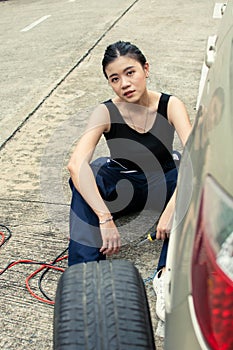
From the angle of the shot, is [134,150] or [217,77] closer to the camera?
[217,77]

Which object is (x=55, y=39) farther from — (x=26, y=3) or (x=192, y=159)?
(x=192, y=159)

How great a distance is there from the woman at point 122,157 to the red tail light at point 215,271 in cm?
135

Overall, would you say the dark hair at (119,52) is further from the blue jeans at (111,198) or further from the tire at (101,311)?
the tire at (101,311)

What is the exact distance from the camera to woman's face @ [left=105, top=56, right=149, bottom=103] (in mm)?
2682

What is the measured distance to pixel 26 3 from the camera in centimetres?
1079

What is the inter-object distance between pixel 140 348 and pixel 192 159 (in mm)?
554

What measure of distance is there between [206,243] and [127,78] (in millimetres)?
1708

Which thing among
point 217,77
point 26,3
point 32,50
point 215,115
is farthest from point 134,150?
point 26,3

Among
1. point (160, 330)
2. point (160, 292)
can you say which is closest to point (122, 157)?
point (160, 292)

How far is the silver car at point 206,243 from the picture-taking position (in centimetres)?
105

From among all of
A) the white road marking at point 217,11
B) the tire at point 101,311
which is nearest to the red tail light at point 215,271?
the tire at point 101,311

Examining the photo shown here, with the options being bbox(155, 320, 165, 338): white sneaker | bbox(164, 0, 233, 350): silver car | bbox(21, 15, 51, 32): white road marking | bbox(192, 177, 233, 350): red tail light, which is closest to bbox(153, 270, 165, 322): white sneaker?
bbox(155, 320, 165, 338): white sneaker

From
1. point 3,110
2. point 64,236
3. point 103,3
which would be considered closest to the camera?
point 64,236

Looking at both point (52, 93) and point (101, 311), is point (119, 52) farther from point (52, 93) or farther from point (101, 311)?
point (52, 93)
